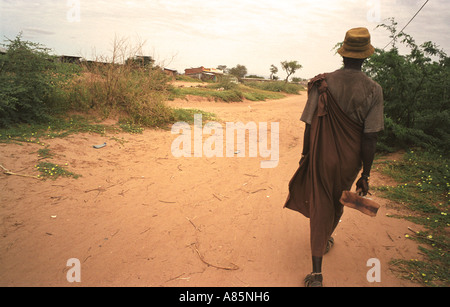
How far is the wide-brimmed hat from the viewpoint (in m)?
2.23

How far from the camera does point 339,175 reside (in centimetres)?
236

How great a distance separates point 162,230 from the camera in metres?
3.12

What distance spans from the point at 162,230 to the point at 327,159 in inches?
79.7

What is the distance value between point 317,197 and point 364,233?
1466 mm

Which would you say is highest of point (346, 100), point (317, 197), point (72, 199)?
point (346, 100)

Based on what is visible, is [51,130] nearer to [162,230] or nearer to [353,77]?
[162,230]

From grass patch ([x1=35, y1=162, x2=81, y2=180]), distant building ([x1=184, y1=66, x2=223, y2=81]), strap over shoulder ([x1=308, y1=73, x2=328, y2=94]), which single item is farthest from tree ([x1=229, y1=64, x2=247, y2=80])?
strap over shoulder ([x1=308, y1=73, x2=328, y2=94])

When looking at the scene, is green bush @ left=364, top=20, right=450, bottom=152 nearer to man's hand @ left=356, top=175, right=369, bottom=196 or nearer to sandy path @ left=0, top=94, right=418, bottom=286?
sandy path @ left=0, top=94, right=418, bottom=286

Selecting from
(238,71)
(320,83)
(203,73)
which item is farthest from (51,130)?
(238,71)

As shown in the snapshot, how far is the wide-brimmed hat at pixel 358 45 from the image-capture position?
2229 millimetres

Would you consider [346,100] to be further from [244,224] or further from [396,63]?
[396,63]

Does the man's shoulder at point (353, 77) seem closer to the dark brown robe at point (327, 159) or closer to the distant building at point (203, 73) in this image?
the dark brown robe at point (327, 159)
